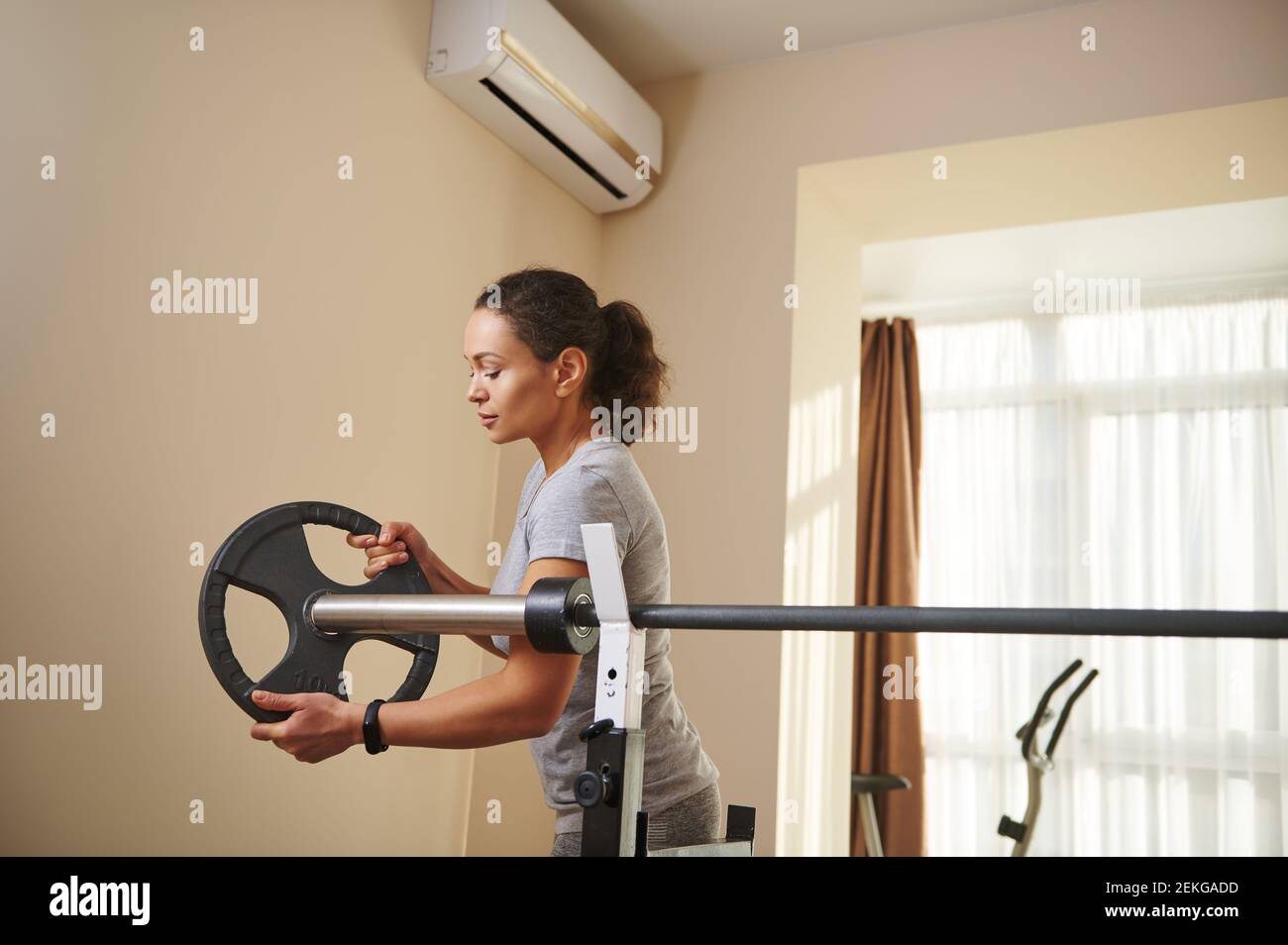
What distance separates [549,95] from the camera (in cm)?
269

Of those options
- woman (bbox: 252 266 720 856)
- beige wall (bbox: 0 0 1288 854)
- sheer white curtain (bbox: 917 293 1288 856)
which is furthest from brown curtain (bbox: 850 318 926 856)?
woman (bbox: 252 266 720 856)

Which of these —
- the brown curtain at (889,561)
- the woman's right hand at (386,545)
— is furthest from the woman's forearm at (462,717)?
the brown curtain at (889,561)

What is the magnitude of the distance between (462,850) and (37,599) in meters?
1.27

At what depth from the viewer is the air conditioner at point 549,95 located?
2539 mm

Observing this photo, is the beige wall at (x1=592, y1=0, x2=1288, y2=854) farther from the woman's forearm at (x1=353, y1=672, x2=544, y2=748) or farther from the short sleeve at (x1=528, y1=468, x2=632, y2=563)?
the woman's forearm at (x1=353, y1=672, x2=544, y2=748)

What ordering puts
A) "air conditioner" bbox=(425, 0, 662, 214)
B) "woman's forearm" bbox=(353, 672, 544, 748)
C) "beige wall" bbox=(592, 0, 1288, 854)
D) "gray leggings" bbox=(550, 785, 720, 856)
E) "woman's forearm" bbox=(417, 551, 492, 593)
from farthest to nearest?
"beige wall" bbox=(592, 0, 1288, 854)
"air conditioner" bbox=(425, 0, 662, 214)
"woman's forearm" bbox=(417, 551, 492, 593)
"gray leggings" bbox=(550, 785, 720, 856)
"woman's forearm" bbox=(353, 672, 544, 748)

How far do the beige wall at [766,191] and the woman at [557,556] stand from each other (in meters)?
1.38

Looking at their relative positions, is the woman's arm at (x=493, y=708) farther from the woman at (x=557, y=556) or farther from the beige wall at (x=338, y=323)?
the beige wall at (x=338, y=323)

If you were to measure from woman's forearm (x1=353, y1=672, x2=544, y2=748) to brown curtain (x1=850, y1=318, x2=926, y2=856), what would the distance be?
338 centimetres

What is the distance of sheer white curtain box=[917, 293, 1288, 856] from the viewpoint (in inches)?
159

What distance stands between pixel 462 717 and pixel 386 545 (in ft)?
1.16

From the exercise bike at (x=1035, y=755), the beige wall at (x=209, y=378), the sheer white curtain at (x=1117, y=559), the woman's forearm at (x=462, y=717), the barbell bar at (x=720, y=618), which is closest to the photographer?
the barbell bar at (x=720, y=618)
